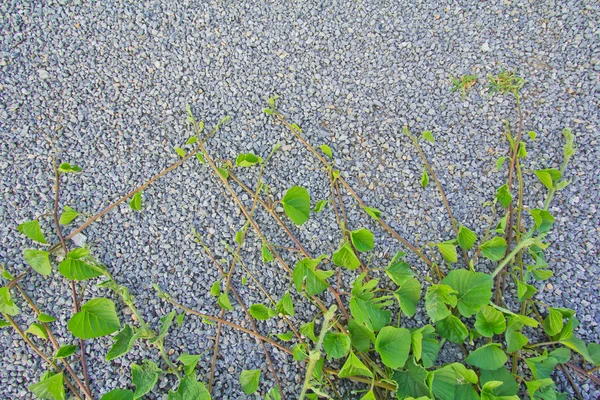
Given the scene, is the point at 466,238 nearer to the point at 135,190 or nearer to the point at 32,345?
the point at 135,190

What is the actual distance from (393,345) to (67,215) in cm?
111

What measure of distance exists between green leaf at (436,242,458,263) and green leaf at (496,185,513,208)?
268 mm

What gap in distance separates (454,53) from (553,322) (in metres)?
1.11

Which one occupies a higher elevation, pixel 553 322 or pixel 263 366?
pixel 553 322

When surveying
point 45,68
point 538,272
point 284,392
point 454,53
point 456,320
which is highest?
point 454,53

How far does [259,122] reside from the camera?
1.78m

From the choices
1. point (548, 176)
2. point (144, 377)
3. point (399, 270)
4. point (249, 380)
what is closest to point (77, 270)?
point (144, 377)

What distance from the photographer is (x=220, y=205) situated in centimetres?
166

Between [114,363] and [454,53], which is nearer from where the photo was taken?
[114,363]

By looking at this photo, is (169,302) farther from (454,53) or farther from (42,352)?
(454,53)

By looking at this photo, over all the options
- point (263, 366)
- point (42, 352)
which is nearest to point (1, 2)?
point (42, 352)

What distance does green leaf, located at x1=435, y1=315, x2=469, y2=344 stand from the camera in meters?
1.38

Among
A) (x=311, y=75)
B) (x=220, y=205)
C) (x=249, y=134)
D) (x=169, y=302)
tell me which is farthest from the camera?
(x=311, y=75)

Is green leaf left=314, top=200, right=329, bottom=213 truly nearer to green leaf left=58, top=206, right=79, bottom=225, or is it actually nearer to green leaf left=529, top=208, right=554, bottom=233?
green leaf left=529, top=208, right=554, bottom=233
